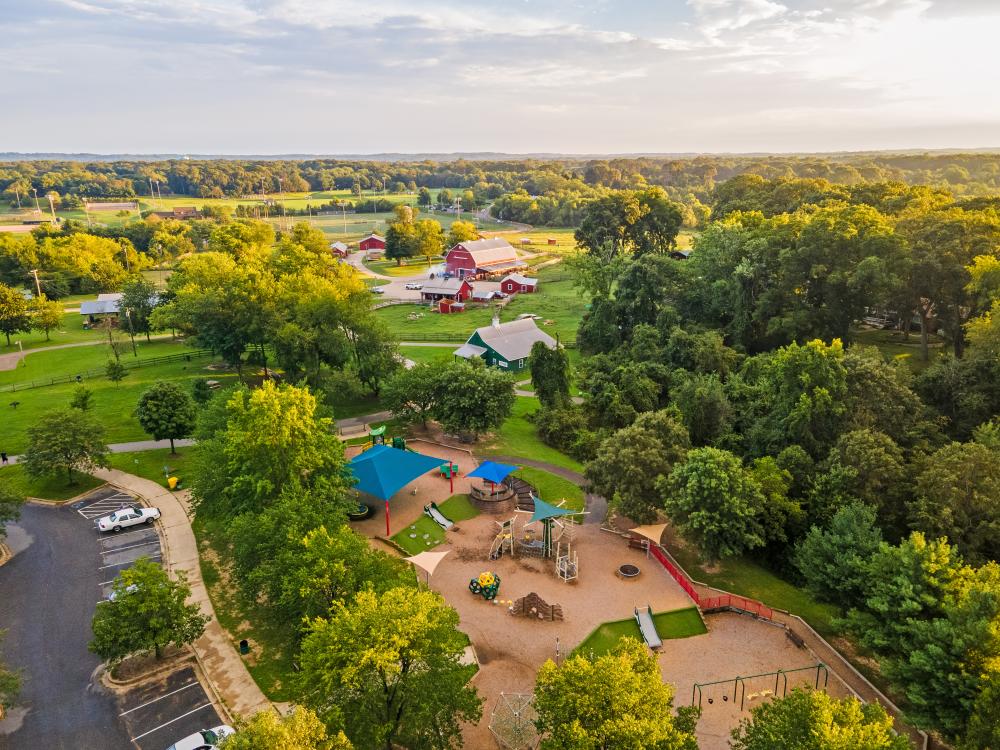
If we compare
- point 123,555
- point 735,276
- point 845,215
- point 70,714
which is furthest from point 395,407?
point 845,215

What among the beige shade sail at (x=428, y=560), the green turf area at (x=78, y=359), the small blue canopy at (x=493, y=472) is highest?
the small blue canopy at (x=493, y=472)

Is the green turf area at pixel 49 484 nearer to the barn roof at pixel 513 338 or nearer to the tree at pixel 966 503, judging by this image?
the barn roof at pixel 513 338

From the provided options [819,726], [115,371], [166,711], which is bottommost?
[166,711]

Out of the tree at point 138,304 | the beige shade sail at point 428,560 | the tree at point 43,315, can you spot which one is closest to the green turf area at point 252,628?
the beige shade sail at point 428,560

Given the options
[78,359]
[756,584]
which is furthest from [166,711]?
[78,359]

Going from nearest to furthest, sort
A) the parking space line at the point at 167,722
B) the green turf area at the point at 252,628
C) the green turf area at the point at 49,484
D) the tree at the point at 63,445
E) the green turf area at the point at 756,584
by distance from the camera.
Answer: the parking space line at the point at 167,722 → the green turf area at the point at 252,628 → the green turf area at the point at 756,584 → the tree at the point at 63,445 → the green turf area at the point at 49,484

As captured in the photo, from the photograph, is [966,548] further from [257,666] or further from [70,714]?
[70,714]

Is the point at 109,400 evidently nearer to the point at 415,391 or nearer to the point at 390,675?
the point at 415,391
